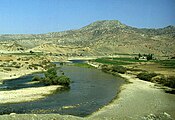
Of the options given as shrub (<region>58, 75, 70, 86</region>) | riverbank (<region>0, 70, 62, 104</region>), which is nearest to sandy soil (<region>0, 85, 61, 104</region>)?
riverbank (<region>0, 70, 62, 104</region>)

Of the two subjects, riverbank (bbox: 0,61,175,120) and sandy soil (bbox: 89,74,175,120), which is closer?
riverbank (bbox: 0,61,175,120)

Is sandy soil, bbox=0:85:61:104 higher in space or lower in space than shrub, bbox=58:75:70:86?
lower

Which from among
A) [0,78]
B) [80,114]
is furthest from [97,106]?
[0,78]

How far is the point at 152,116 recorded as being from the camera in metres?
33.8

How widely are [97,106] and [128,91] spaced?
11.9 m

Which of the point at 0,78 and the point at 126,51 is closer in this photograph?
the point at 0,78

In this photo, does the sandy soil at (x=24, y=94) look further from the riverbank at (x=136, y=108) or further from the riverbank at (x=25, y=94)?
the riverbank at (x=136, y=108)

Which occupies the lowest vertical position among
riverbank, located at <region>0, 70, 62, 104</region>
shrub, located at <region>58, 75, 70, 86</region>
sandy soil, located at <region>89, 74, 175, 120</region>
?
sandy soil, located at <region>89, 74, 175, 120</region>

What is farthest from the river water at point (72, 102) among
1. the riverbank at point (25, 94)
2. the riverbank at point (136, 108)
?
the riverbank at point (136, 108)

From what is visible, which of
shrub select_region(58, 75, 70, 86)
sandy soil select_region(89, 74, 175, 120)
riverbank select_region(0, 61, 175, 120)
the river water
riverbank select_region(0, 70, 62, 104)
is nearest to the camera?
riverbank select_region(0, 61, 175, 120)

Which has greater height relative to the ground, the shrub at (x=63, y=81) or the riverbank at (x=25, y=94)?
the shrub at (x=63, y=81)

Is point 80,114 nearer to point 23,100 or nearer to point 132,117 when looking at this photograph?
point 132,117

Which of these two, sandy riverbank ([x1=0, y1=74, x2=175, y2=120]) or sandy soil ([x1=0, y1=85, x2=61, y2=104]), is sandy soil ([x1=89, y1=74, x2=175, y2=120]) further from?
sandy soil ([x1=0, y1=85, x2=61, y2=104])

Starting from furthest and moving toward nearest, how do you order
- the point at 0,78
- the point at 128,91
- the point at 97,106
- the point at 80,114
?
the point at 0,78, the point at 128,91, the point at 97,106, the point at 80,114
